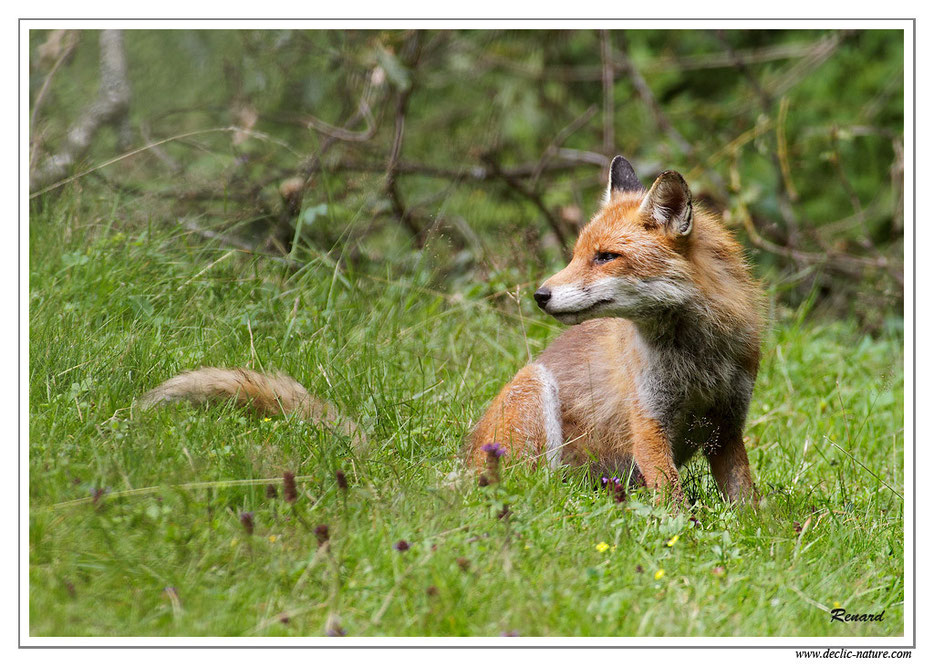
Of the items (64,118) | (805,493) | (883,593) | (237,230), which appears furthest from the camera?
(64,118)

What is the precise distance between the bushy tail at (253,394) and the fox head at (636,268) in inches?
50.5

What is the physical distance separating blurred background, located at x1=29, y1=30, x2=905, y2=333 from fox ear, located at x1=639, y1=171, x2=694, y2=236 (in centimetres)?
147

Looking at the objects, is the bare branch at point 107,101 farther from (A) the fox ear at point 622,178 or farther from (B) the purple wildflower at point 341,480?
(B) the purple wildflower at point 341,480

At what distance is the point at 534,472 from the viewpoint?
473cm

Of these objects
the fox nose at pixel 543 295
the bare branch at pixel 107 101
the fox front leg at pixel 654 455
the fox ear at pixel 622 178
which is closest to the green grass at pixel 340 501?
the fox front leg at pixel 654 455

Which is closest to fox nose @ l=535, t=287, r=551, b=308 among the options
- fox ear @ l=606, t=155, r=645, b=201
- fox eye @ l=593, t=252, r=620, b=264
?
fox eye @ l=593, t=252, r=620, b=264

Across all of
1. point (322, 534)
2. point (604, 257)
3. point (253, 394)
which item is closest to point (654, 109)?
point (604, 257)

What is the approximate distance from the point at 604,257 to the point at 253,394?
1976 mm

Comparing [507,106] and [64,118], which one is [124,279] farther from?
[507,106]

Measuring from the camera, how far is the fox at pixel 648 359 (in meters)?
4.52

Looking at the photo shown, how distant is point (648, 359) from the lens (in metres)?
4.79

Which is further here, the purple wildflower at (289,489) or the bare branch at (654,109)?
the bare branch at (654,109)
